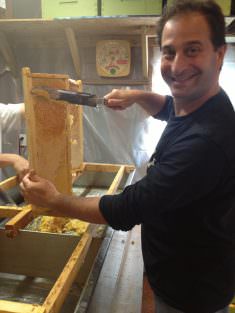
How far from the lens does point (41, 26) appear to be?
272 cm

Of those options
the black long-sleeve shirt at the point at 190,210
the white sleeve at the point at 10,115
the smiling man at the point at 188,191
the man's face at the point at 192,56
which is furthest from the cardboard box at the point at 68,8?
the black long-sleeve shirt at the point at 190,210

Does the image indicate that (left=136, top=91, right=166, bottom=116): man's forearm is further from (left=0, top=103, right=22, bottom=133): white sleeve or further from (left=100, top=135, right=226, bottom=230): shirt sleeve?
(left=0, top=103, right=22, bottom=133): white sleeve

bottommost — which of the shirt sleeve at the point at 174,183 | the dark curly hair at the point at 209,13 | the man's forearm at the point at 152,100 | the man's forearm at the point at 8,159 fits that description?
Result: the man's forearm at the point at 8,159

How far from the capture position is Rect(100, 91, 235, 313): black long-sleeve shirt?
747mm

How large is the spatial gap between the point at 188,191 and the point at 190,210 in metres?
0.10

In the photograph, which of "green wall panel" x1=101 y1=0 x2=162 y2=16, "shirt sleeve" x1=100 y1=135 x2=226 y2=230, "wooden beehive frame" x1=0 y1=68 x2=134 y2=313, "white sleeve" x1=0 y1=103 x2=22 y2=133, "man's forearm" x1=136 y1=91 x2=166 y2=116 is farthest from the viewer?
"green wall panel" x1=101 y1=0 x2=162 y2=16

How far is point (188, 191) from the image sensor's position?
0.76 m

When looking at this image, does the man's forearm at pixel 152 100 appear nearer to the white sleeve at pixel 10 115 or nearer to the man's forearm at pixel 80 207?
the man's forearm at pixel 80 207

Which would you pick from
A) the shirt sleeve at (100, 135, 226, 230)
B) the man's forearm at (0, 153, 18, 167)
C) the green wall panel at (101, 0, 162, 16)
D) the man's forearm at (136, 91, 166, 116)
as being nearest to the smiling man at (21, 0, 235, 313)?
the shirt sleeve at (100, 135, 226, 230)

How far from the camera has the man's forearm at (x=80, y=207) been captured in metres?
0.87

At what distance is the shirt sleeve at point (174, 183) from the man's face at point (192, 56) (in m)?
0.18

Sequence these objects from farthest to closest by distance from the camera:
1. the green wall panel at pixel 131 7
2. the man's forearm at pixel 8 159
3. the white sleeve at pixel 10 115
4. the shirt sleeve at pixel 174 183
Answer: the green wall panel at pixel 131 7 → the white sleeve at pixel 10 115 → the man's forearm at pixel 8 159 → the shirt sleeve at pixel 174 183

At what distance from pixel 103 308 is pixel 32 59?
2.94 meters

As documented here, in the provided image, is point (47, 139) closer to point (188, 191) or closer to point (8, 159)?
point (8, 159)
